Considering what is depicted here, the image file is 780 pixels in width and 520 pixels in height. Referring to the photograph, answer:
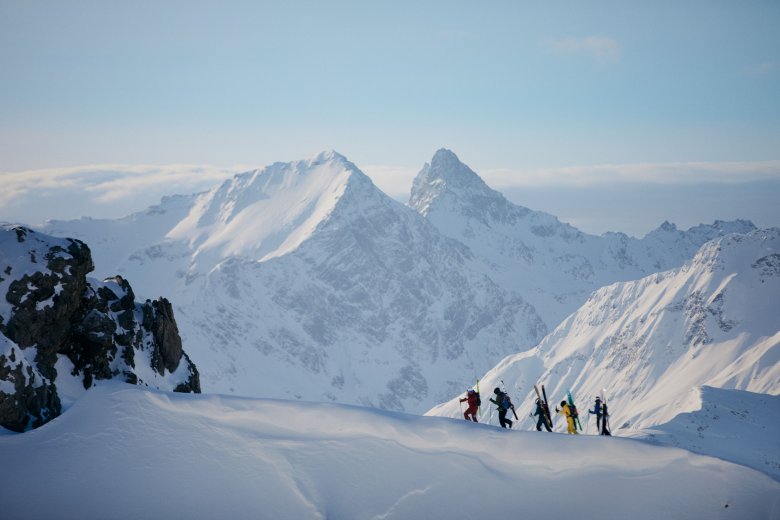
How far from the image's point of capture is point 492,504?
19.0 m

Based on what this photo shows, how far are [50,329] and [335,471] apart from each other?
51.2ft

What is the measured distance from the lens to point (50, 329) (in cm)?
2930

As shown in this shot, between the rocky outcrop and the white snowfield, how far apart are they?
1.80 m

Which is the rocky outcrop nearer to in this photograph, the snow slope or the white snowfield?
the white snowfield

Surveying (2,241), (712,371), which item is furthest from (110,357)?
(712,371)

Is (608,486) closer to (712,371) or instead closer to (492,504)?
(492,504)

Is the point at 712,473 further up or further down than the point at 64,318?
further down

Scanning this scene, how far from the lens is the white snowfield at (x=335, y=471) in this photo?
1841 cm

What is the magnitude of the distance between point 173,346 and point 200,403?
666 inches

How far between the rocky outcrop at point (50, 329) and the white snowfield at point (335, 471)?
1.80 metres

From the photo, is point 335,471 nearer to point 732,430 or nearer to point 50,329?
point 50,329

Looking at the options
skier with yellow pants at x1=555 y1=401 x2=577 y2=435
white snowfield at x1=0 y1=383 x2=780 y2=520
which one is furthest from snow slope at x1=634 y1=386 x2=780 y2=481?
white snowfield at x1=0 y1=383 x2=780 y2=520

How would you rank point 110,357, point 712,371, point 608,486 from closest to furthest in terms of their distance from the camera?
point 608,486, point 110,357, point 712,371

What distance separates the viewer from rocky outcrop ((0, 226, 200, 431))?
2417 centimetres
